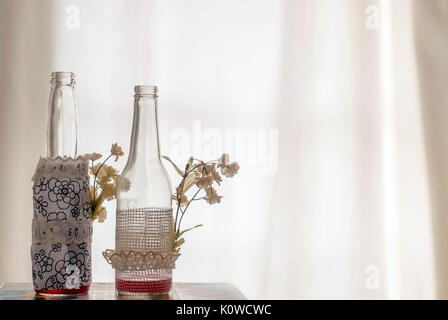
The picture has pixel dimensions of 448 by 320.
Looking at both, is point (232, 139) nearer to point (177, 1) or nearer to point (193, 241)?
point (193, 241)

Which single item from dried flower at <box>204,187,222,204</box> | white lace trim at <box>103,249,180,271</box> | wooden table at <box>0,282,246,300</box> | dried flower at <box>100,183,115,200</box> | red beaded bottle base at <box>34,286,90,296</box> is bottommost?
wooden table at <box>0,282,246,300</box>

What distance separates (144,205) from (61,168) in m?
0.14

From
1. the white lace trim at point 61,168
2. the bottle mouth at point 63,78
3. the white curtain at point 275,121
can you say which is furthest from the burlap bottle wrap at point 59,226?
the white curtain at point 275,121

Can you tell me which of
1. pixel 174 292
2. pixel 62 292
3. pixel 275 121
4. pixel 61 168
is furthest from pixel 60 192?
pixel 275 121

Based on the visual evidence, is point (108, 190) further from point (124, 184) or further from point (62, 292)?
point (62, 292)

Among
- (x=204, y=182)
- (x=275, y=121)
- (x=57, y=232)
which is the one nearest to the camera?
(x=57, y=232)

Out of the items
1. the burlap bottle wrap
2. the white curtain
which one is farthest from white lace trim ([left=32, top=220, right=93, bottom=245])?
the white curtain

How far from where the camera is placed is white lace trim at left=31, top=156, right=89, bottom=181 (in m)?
0.98

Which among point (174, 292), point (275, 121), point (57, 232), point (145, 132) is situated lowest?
point (174, 292)

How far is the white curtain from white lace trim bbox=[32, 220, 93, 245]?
2.64 ft

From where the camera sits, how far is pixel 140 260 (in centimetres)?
98

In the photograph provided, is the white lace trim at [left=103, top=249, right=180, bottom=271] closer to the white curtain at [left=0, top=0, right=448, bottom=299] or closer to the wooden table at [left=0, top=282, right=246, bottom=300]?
the wooden table at [left=0, top=282, right=246, bottom=300]

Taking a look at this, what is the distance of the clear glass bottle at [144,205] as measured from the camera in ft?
3.22

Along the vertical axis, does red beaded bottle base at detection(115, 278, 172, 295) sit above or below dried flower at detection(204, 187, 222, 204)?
below
